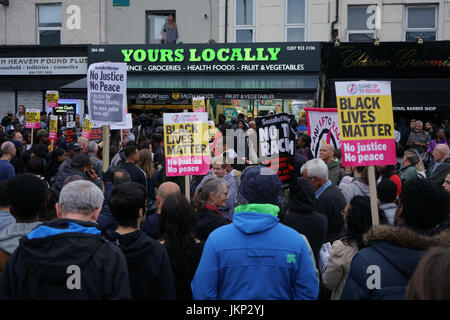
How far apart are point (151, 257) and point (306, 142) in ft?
22.6

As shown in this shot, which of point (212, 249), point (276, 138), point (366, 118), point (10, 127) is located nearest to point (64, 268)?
point (212, 249)

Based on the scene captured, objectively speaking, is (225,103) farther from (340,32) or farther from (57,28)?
(57,28)

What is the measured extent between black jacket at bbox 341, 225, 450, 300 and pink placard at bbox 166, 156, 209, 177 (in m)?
3.90

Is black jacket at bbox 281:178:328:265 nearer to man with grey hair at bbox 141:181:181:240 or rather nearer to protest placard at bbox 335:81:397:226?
protest placard at bbox 335:81:397:226

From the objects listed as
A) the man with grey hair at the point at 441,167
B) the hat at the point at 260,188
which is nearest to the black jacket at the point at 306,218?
the hat at the point at 260,188

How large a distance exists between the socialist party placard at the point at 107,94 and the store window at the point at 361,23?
502 inches

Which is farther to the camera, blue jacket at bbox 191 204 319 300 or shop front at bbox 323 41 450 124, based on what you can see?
shop front at bbox 323 41 450 124

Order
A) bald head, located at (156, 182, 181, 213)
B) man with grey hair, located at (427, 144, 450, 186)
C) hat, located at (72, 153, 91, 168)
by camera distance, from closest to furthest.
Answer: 1. bald head, located at (156, 182, 181, 213)
2. hat, located at (72, 153, 91, 168)
3. man with grey hair, located at (427, 144, 450, 186)

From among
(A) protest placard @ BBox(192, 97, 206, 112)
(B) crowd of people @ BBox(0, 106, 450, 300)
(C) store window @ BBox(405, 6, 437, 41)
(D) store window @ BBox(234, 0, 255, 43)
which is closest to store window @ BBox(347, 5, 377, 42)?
(C) store window @ BBox(405, 6, 437, 41)

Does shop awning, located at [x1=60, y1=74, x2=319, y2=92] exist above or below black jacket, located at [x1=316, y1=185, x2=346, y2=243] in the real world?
above

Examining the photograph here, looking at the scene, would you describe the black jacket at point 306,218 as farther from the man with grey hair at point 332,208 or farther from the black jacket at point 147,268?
the black jacket at point 147,268

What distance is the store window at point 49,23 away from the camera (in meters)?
20.0

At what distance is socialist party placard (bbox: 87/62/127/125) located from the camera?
6.93 m
